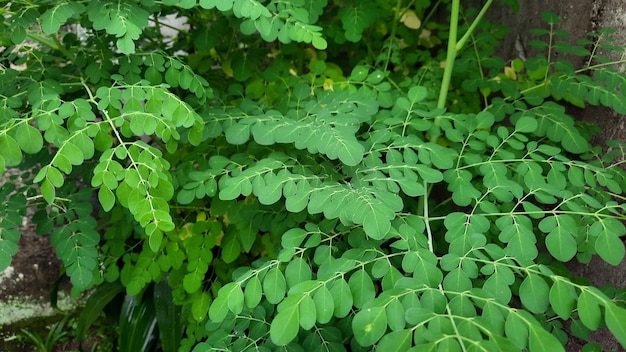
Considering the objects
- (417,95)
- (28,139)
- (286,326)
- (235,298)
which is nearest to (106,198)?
(28,139)

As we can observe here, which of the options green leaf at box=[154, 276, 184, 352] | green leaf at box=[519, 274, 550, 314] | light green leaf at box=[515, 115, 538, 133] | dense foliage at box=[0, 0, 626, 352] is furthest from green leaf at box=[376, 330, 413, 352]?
green leaf at box=[154, 276, 184, 352]

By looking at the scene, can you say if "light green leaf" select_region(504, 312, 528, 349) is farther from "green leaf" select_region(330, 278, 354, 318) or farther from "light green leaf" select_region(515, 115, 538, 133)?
"light green leaf" select_region(515, 115, 538, 133)

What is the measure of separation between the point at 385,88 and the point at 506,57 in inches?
24.8

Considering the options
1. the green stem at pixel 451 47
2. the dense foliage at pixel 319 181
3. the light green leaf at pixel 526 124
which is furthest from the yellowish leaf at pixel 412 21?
the light green leaf at pixel 526 124

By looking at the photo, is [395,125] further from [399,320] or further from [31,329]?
[31,329]

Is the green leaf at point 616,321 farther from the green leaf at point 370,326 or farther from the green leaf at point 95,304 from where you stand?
the green leaf at point 95,304

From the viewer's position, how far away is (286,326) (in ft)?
2.63

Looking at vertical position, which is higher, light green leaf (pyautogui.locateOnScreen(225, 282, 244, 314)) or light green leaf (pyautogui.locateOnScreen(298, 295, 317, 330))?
light green leaf (pyautogui.locateOnScreen(298, 295, 317, 330))

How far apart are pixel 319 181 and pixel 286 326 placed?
1.12 ft

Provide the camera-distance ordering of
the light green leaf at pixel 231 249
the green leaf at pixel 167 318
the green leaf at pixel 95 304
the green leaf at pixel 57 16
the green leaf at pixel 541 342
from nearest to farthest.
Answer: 1. the green leaf at pixel 541 342
2. the green leaf at pixel 57 16
3. the light green leaf at pixel 231 249
4. the green leaf at pixel 167 318
5. the green leaf at pixel 95 304

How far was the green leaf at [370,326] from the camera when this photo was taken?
2.53ft

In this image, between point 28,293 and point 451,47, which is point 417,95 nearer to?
point 451,47

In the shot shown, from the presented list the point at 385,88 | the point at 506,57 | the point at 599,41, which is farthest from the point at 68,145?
the point at 506,57

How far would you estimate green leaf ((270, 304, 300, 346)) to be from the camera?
799mm
